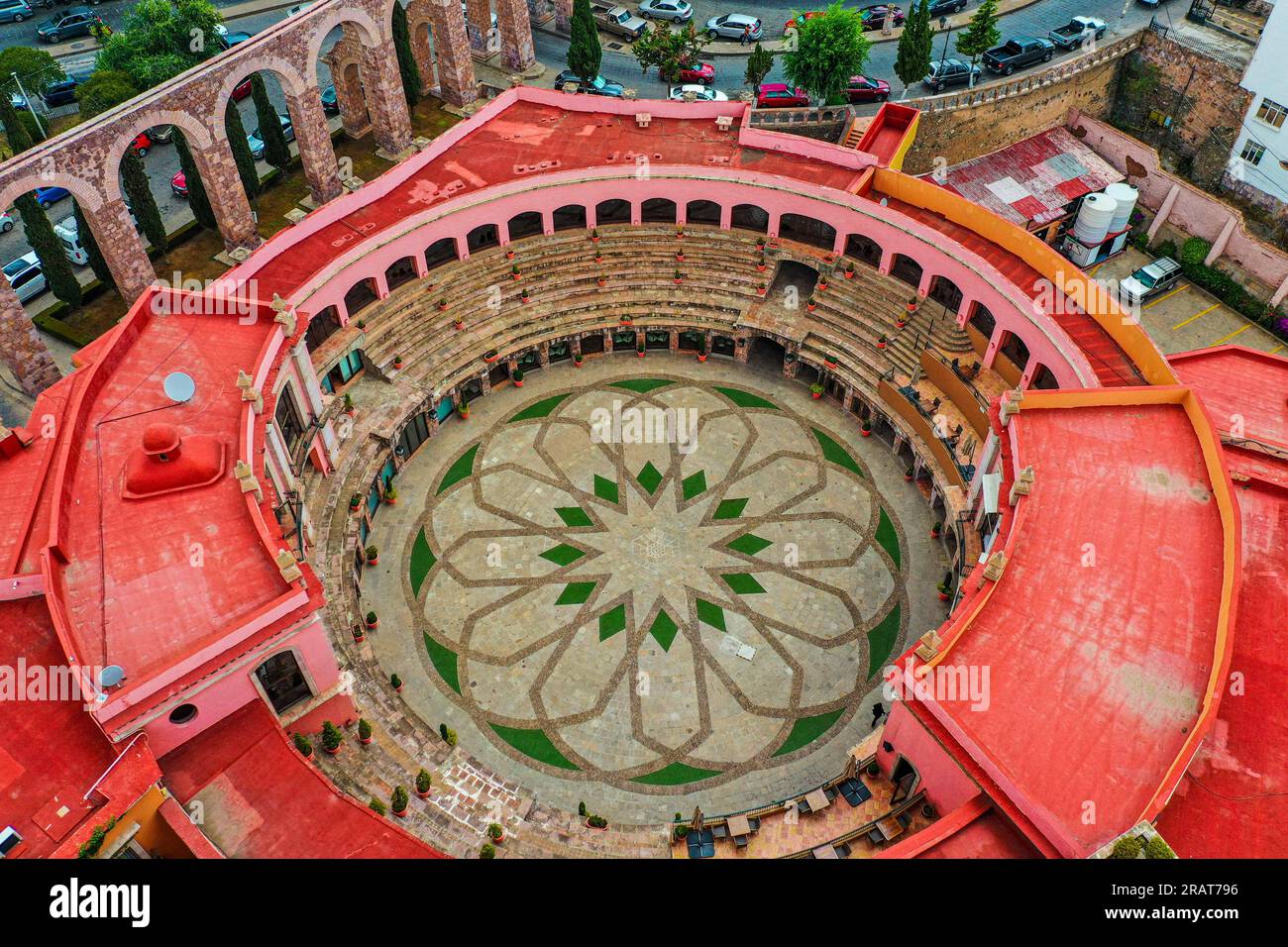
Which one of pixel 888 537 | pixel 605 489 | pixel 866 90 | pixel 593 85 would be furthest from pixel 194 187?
pixel 866 90

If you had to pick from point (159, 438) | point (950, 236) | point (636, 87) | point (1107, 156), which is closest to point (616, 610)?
point (159, 438)

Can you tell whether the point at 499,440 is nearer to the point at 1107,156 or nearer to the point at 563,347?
the point at 563,347

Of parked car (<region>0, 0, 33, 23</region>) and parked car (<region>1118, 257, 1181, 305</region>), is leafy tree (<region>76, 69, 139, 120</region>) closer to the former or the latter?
parked car (<region>0, 0, 33, 23</region>)

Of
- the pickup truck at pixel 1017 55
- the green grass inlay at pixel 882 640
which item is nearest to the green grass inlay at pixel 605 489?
the green grass inlay at pixel 882 640

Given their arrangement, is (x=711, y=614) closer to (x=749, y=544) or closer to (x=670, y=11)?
(x=749, y=544)

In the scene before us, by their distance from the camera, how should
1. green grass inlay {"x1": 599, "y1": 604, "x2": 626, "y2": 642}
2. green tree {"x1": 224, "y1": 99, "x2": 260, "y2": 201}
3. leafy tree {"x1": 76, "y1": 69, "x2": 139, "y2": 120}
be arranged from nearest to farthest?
green grass inlay {"x1": 599, "y1": 604, "x2": 626, "y2": 642} → green tree {"x1": 224, "y1": 99, "x2": 260, "y2": 201} → leafy tree {"x1": 76, "y1": 69, "x2": 139, "y2": 120}

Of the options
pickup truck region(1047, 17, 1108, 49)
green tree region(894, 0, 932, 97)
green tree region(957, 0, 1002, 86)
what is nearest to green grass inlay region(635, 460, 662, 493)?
green tree region(894, 0, 932, 97)
